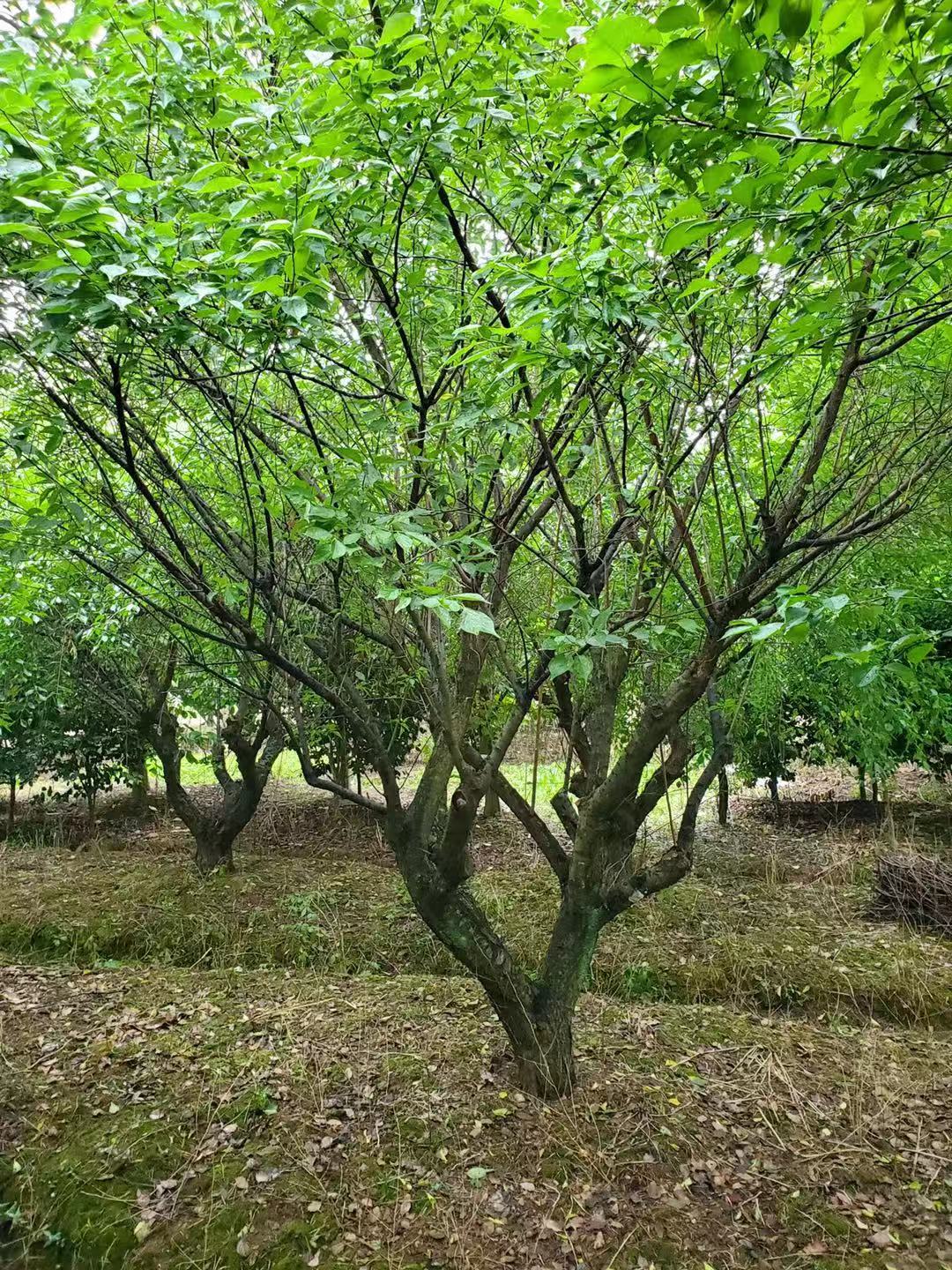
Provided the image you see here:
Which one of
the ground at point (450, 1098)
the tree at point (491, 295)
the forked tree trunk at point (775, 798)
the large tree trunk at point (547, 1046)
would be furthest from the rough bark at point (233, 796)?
the forked tree trunk at point (775, 798)

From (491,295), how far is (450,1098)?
3498 millimetres

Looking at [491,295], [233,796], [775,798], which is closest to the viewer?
[491,295]

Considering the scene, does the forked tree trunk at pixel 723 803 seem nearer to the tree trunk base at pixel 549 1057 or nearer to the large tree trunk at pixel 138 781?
the tree trunk base at pixel 549 1057

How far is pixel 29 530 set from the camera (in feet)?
7.56

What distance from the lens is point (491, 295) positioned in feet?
8.46

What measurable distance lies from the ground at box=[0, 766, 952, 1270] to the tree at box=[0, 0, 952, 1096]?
55cm

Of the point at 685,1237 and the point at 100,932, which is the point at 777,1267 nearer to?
the point at 685,1237

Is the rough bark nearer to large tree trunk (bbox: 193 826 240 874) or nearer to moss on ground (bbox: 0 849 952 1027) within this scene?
large tree trunk (bbox: 193 826 240 874)

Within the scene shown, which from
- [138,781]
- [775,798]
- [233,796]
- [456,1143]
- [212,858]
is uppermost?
[138,781]

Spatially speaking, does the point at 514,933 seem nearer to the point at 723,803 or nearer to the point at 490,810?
the point at 490,810

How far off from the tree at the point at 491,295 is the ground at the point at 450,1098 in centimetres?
55

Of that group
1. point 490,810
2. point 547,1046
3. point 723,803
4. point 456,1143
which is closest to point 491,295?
point 547,1046

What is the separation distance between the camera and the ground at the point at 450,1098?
2723mm

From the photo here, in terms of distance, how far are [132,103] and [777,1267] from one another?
4453mm
